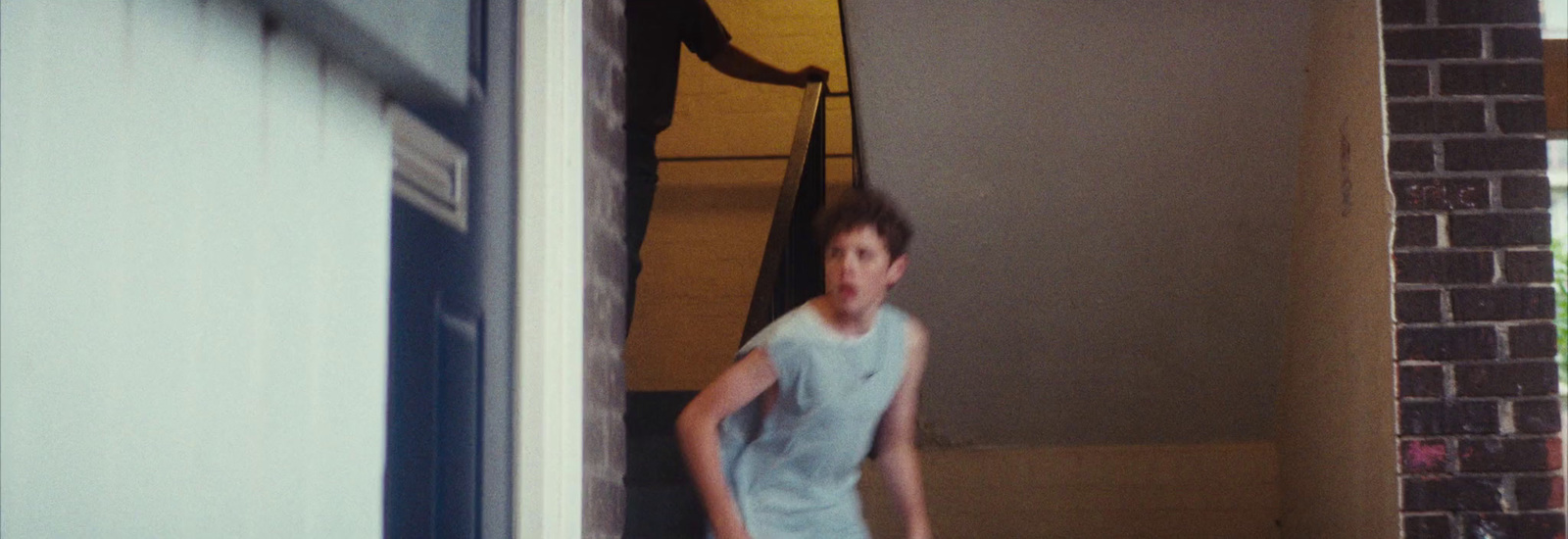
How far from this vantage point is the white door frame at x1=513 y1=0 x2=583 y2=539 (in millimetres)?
2371

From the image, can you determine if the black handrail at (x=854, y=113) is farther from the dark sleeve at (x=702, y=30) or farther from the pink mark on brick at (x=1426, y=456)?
the pink mark on brick at (x=1426, y=456)

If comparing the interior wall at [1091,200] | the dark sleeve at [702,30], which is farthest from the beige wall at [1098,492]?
the dark sleeve at [702,30]

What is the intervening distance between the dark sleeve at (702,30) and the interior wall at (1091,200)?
372mm

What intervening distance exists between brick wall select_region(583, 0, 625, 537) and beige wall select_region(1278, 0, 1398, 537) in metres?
1.60

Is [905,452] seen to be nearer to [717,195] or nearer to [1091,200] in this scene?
[1091,200]

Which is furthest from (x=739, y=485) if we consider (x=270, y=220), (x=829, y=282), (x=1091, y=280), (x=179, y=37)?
(x=1091, y=280)

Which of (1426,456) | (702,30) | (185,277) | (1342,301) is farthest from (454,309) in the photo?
(1342,301)

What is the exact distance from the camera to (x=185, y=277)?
5.36 feet

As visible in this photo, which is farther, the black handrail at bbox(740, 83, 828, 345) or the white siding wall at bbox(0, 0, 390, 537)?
the black handrail at bbox(740, 83, 828, 345)

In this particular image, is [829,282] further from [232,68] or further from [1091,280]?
[1091,280]

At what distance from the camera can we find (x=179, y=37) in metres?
1.64

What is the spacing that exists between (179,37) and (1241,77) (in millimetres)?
3193

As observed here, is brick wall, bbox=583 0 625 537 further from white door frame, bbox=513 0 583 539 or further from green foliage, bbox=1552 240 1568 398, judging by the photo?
green foliage, bbox=1552 240 1568 398

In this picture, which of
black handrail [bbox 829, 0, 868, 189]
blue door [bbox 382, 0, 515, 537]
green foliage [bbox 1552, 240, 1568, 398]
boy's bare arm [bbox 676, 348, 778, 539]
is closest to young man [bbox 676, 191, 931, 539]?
boy's bare arm [bbox 676, 348, 778, 539]
